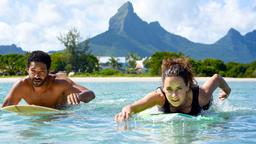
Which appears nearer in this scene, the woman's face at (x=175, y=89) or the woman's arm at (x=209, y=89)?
the woman's face at (x=175, y=89)

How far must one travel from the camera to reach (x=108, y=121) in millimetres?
6223

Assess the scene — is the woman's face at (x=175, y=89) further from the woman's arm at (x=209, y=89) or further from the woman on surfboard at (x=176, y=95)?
the woman's arm at (x=209, y=89)

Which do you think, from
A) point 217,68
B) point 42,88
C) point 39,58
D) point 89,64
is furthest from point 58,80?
point 89,64

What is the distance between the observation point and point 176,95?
17.5ft

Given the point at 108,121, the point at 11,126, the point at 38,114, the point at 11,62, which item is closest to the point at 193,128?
the point at 108,121

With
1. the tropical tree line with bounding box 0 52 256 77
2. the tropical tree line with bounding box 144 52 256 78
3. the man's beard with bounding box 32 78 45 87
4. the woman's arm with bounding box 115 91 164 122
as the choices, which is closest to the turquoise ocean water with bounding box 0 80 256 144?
the woman's arm with bounding box 115 91 164 122

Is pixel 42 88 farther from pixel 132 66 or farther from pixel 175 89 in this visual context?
pixel 132 66

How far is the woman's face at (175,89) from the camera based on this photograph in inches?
207

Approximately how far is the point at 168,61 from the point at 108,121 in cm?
121

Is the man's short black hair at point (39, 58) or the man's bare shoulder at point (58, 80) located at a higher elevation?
the man's short black hair at point (39, 58)

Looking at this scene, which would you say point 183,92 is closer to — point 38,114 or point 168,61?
point 168,61

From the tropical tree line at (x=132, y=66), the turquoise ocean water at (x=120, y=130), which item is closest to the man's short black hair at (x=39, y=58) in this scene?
the turquoise ocean water at (x=120, y=130)

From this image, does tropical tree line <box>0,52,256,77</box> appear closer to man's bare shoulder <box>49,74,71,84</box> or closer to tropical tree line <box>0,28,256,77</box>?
tropical tree line <box>0,28,256,77</box>

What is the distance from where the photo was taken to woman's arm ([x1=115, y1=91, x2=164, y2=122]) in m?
4.86
